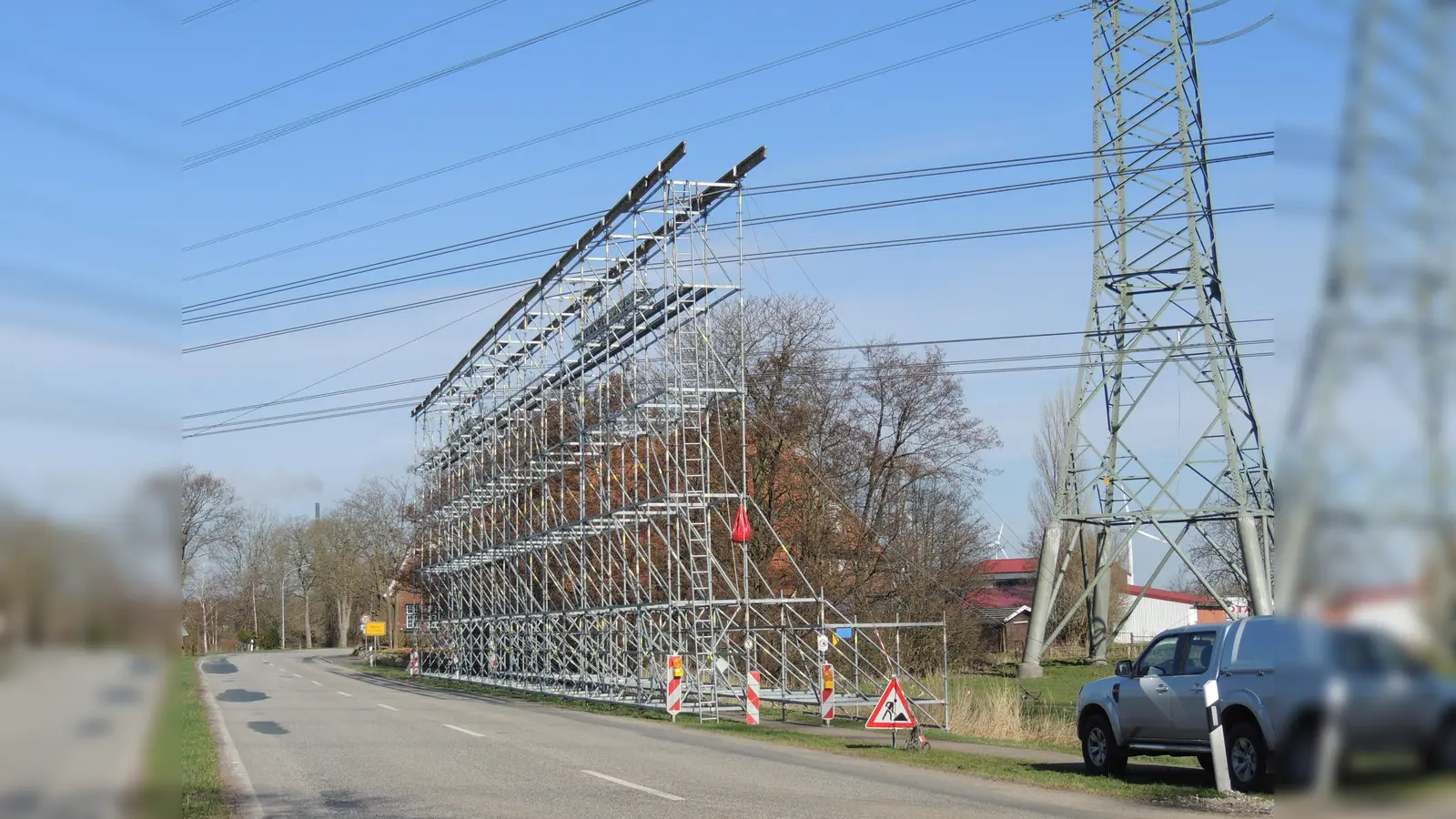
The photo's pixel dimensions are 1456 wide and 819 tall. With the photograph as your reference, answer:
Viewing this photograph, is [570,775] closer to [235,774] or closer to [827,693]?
[235,774]

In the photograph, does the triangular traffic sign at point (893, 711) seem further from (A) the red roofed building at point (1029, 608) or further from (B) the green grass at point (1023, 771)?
(A) the red roofed building at point (1029, 608)

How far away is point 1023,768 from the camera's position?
1870 centimetres

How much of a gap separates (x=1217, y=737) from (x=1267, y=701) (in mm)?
775

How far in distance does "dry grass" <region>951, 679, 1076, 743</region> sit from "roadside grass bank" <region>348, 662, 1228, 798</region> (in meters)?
1.22

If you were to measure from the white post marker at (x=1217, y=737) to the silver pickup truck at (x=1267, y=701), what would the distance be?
40cm

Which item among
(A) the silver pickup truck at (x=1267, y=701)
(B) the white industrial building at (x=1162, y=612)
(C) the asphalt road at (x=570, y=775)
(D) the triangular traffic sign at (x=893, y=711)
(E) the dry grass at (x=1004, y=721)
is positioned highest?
(A) the silver pickup truck at (x=1267, y=701)

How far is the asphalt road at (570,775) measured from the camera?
46.2ft

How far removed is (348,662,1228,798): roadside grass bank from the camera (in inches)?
607

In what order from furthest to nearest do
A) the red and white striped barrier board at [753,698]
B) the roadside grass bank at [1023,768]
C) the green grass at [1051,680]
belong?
the green grass at [1051,680], the red and white striped barrier board at [753,698], the roadside grass bank at [1023,768]
